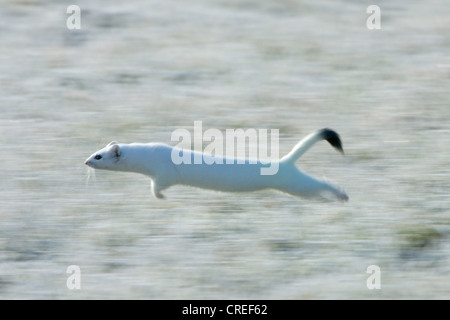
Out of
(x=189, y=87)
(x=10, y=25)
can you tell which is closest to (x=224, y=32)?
(x=189, y=87)

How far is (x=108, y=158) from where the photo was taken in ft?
14.4

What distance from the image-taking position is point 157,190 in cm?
443

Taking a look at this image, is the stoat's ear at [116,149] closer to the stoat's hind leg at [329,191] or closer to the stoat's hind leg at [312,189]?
the stoat's hind leg at [312,189]

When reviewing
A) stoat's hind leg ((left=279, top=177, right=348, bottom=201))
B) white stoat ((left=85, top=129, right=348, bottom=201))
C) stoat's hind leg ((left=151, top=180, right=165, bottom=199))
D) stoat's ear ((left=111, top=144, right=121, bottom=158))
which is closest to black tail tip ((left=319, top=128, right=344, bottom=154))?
white stoat ((left=85, top=129, right=348, bottom=201))

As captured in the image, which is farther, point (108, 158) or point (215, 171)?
point (108, 158)

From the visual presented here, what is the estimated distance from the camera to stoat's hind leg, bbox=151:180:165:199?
4391 millimetres

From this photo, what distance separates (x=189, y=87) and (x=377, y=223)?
267 cm

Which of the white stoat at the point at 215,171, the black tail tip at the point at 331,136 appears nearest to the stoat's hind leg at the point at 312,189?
the white stoat at the point at 215,171

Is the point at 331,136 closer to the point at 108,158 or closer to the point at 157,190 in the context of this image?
the point at 157,190

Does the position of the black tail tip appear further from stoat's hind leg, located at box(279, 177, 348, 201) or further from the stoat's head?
the stoat's head

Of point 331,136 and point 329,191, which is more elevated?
point 331,136

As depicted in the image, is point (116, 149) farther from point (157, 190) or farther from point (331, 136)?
point (331, 136)

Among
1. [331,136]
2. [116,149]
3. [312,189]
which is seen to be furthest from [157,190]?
[331,136]

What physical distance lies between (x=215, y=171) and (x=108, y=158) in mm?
539
